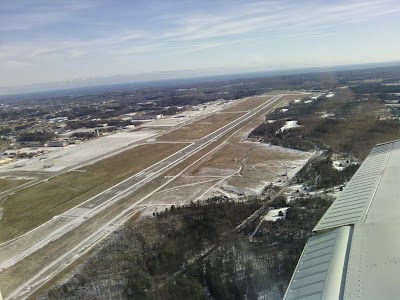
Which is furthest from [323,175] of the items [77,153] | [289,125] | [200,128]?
[200,128]

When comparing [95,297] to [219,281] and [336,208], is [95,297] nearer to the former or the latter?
[219,281]

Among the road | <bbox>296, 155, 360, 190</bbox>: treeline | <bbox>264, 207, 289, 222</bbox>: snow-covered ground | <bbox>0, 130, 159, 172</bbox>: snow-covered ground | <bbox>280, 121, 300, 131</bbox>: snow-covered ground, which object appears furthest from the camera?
<bbox>280, 121, 300, 131</bbox>: snow-covered ground

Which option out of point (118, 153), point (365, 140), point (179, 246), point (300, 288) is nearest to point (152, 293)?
point (179, 246)

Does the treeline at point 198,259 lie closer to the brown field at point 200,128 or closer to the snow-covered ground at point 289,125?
the snow-covered ground at point 289,125

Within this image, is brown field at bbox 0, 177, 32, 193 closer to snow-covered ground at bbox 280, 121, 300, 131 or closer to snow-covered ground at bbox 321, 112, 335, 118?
snow-covered ground at bbox 280, 121, 300, 131

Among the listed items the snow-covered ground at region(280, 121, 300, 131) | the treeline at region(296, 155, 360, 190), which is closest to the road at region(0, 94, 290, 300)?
the treeline at region(296, 155, 360, 190)

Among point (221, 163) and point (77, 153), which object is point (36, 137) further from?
point (221, 163)

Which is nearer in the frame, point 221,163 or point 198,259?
point 198,259

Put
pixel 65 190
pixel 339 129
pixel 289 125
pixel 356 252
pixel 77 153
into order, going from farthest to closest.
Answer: pixel 289 125 < pixel 77 153 < pixel 339 129 < pixel 65 190 < pixel 356 252
